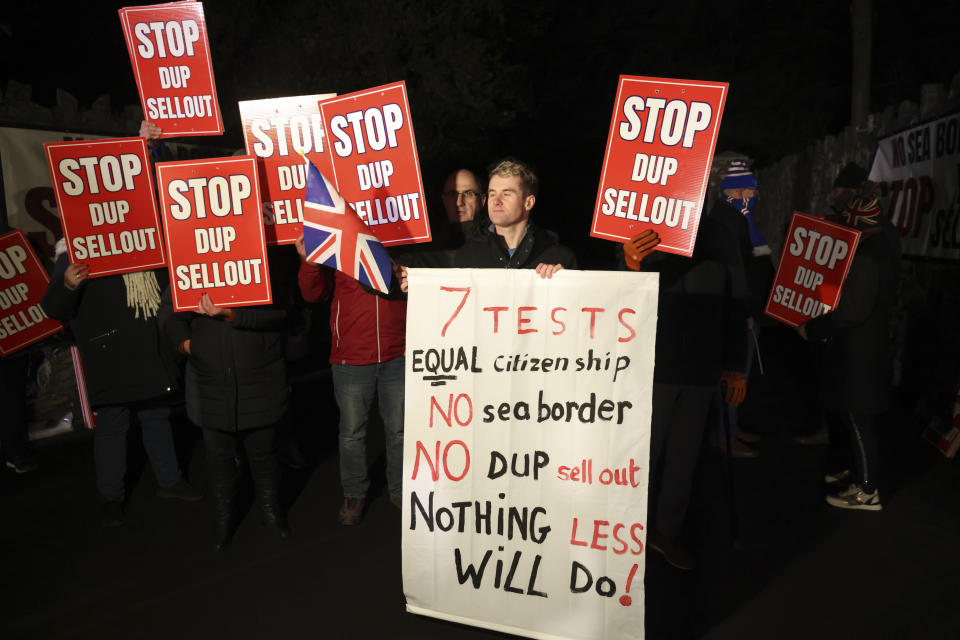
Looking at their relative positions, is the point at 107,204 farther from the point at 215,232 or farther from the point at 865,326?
the point at 865,326

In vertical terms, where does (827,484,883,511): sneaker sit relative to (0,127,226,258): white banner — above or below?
below

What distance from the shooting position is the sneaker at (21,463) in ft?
18.5

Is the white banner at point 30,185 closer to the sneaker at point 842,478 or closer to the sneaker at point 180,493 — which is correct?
the sneaker at point 180,493

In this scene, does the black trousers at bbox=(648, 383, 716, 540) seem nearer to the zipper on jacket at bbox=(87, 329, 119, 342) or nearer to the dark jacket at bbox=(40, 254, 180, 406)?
the dark jacket at bbox=(40, 254, 180, 406)

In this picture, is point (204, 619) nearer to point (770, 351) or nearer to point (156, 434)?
point (156, 434)

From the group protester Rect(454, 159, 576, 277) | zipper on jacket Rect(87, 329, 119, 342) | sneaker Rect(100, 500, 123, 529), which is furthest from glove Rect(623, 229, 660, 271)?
sneaker Rect(100, 500, 123, 529)

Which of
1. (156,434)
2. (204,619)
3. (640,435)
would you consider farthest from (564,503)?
(156,434)

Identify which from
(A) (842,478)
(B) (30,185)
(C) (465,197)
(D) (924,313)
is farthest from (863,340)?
(B) (30,185)

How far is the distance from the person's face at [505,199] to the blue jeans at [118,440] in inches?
111

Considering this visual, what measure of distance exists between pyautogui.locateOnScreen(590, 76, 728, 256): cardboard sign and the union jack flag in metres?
1.00

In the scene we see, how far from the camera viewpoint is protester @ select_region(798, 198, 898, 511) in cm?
438

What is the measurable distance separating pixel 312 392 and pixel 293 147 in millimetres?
4344

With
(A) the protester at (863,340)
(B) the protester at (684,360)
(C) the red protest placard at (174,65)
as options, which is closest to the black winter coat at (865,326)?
(A) the protester at (863,340)

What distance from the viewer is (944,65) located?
23281 mm
